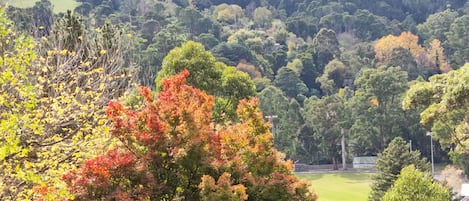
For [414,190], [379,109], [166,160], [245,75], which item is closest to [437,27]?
[379,109]

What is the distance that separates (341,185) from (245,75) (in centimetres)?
3273

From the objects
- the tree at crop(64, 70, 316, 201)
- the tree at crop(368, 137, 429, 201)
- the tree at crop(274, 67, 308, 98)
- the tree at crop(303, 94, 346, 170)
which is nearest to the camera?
the tree at crop(64, 70, 316, 201)

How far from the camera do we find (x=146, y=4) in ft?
350

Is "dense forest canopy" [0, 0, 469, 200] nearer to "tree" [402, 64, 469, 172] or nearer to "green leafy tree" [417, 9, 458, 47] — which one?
"tree" [402, 64, 469, 172]

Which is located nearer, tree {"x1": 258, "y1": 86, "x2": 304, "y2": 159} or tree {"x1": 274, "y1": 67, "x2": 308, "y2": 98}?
tree {"x1": 258, "y1": 86, "x2": 304, "y2": 159}

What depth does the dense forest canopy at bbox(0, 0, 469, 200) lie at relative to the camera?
9.18 metres

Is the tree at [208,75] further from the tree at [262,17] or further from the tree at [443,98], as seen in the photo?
the tree at [262,17]

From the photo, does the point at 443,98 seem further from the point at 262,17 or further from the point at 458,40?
the point at 262,17

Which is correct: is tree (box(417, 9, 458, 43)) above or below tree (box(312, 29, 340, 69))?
above

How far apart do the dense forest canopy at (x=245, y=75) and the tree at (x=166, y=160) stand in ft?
0.31

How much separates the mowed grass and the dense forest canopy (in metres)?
4.27

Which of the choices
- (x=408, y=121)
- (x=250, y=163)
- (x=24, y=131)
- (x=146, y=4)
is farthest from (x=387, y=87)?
(x=146, y=4)

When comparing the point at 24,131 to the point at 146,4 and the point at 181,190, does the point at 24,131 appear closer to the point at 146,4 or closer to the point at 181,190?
the point at 181,190

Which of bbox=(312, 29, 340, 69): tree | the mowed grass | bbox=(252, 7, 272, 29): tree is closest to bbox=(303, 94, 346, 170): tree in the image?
the mowed grass
